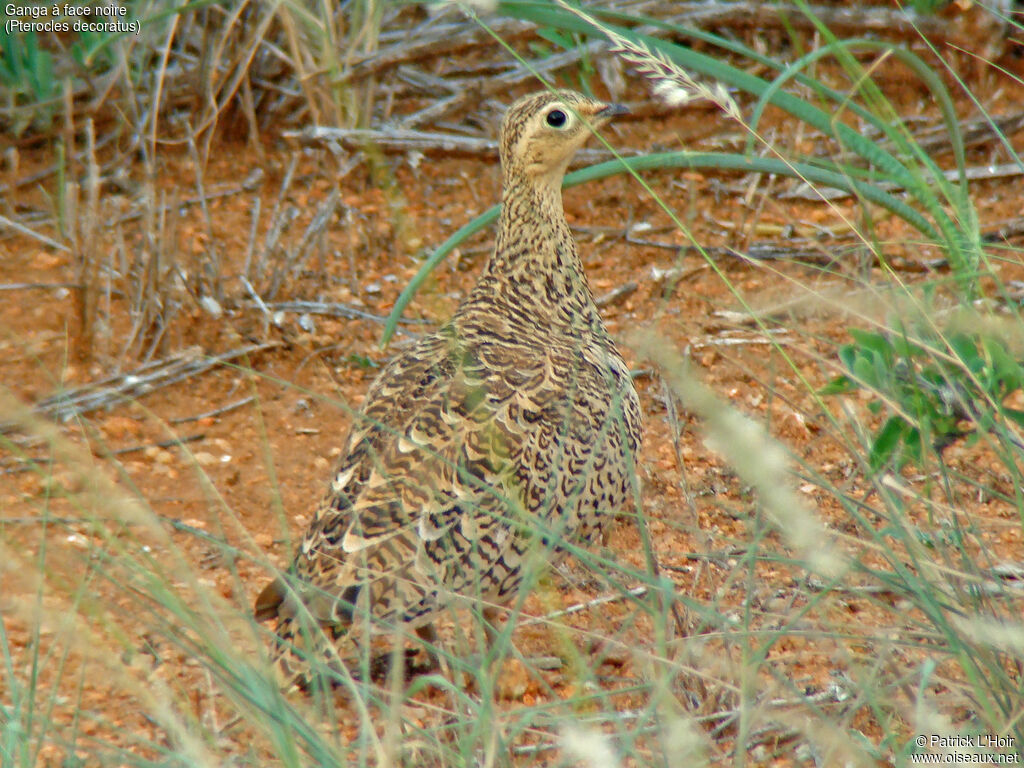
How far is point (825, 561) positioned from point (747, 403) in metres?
2.60

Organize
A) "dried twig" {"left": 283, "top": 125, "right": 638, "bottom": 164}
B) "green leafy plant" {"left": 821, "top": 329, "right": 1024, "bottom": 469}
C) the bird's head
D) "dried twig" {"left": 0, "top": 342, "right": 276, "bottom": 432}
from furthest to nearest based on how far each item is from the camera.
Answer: "dried twig" {"left": 283, "top": 125, "right": 638, "bottom": 164} → "dried twig" {"left": 0, "top": 342, "right": 276, "bottom": 432} → the bird's head → "green leafy plant" {"left": 821, "top": 329, "right": 1024, "bottom": 469}

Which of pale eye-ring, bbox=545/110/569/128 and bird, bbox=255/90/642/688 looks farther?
pale eye-ring, bbox=545/110/569/128

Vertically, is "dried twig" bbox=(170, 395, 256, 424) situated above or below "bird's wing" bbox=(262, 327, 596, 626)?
below

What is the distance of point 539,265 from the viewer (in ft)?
11.0

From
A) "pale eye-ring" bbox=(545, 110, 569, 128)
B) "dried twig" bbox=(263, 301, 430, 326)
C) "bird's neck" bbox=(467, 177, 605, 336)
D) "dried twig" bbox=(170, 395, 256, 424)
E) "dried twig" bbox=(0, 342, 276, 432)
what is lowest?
"dried twig" bbox=(170, 395, 256, 424)

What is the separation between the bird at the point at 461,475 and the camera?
2531 mm

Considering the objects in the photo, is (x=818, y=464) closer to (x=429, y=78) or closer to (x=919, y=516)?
(x=919, y=516)

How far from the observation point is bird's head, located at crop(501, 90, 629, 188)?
10.9 feet

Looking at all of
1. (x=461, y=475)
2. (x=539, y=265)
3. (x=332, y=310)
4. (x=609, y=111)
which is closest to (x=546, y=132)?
(x=609, y=111)

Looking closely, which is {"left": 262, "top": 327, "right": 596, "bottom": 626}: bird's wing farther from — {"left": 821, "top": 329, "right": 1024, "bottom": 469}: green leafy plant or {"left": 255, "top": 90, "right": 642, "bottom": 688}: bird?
{"left": 821, "top": 329, "right": 1024, "bottom": 469}: green leafy plant

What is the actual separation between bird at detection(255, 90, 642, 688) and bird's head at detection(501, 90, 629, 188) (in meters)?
0.06

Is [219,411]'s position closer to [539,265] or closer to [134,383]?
[134,383]

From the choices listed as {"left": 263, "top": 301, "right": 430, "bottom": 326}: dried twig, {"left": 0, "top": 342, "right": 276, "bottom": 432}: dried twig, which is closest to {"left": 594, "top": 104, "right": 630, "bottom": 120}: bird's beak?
{"left": 263, "top": 301, "right": 430, "bottom": 326}: dried twig

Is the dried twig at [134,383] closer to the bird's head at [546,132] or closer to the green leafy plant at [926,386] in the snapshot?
the bird's head at [546,132]
